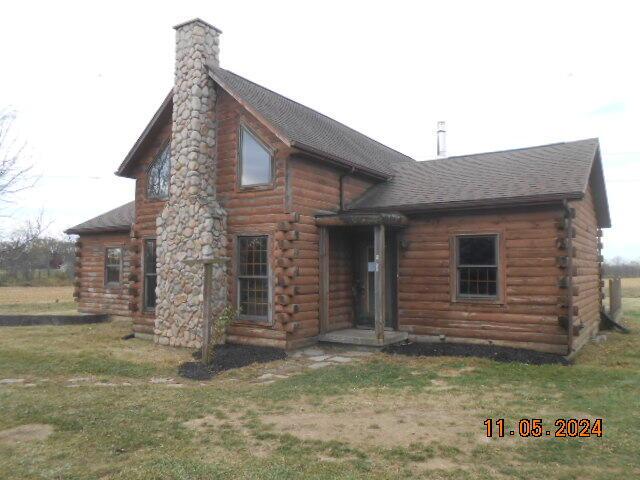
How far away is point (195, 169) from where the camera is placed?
12438 millimetres

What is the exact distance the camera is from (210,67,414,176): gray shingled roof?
11977mm

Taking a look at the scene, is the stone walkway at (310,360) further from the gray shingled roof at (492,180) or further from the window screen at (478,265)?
the gray shingled roof at (492,180)

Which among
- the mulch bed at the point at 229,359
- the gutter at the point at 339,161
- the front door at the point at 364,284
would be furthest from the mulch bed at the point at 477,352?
the gutter at the point at 339,161

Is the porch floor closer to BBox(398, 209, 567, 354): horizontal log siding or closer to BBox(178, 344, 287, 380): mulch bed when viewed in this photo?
BBox(398, 209, 567, 354): horizontal log siding

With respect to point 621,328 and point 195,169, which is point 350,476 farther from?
point 621,328

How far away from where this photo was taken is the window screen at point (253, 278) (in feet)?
39.8

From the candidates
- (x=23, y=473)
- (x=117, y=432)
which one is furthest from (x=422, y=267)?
(x=23, y=473)

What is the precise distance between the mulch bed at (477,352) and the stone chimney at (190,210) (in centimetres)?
452

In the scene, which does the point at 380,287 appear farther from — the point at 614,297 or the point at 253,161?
the point at 614,297

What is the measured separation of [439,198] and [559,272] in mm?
3206

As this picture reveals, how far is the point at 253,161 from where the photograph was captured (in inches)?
490

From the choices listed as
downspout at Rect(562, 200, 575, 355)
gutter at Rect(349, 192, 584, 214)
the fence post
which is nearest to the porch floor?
gutter at Rect(349, 192, 584, 214)

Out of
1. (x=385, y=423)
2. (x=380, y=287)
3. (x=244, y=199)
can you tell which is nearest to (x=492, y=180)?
(x=380, y=287)

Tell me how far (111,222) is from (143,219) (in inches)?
243
